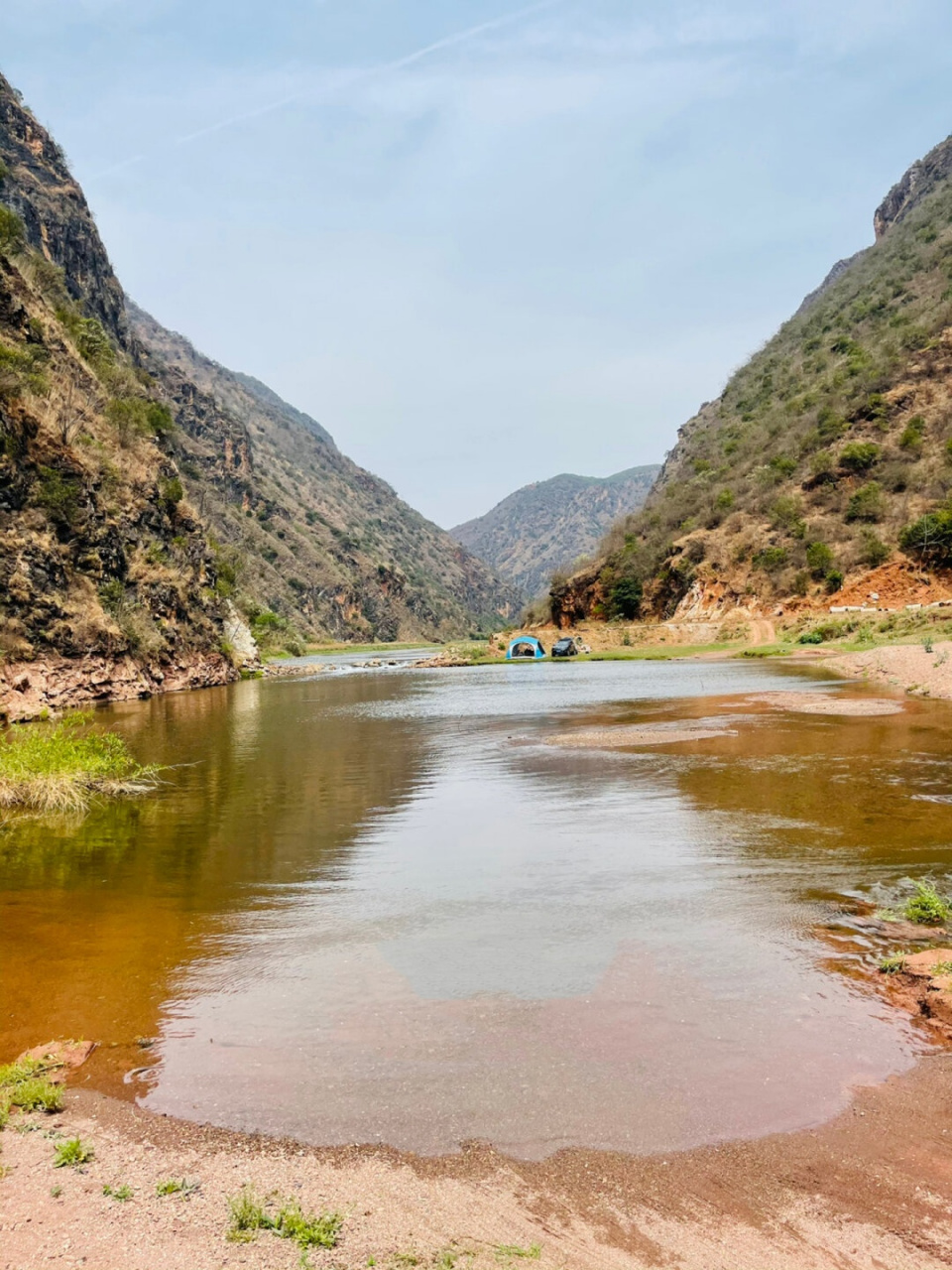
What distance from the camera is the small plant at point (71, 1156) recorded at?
4.68 meters

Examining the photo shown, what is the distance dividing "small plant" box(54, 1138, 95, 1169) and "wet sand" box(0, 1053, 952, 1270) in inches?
2.2

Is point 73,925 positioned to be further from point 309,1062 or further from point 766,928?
point 766,928

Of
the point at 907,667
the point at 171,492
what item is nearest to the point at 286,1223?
Result: the point at 907,667

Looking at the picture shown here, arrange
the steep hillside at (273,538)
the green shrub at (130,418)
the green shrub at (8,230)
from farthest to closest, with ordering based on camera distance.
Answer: the steep hillside at (273,538)
the green shrub at (130,418)
the green shrub at (8,230)

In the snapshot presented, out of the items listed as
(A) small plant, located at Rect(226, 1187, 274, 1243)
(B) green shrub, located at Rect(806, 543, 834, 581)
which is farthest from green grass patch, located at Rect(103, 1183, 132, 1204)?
(B) green shrub, located at Rect(806, 543, 834, 581)

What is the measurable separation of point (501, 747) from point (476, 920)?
43.6 ft

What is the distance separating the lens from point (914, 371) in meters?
74.9

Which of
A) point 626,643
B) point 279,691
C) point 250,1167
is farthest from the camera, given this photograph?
point 626,643

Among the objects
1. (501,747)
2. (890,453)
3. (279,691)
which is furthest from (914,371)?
(501,747)

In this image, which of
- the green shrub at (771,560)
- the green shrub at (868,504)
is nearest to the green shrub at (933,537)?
the green shrub at (868,504)

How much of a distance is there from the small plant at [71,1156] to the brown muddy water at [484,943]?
732 mm

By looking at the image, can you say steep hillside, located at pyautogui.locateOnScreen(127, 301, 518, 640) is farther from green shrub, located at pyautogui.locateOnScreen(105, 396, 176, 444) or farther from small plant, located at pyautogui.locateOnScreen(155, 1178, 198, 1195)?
small plant, located at pyautogui.locateOnScreen(155, 1178, 198, 1195)

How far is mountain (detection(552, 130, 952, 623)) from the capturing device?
68.4 metres

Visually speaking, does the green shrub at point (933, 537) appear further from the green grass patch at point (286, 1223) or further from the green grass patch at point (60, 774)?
the green grass patch at point (286, 1223)
